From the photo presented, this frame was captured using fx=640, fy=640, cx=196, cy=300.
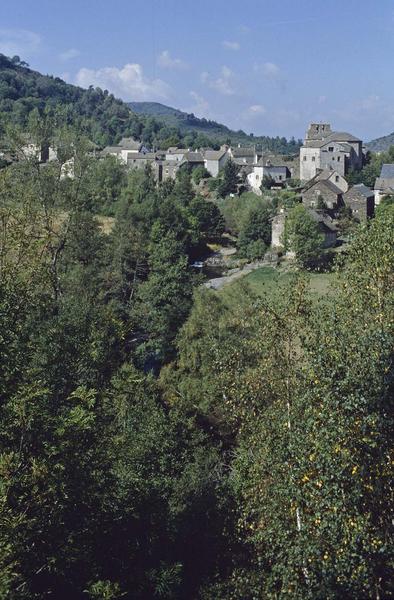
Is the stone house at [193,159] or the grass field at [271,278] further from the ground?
the stone house at [193,159]

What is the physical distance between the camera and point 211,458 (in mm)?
11883

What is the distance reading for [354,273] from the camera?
9031mm

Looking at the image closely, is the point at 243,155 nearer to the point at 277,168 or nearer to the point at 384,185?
the point at 277,168

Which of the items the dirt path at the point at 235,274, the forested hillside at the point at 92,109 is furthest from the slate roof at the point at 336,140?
the forested hillside at the point at 92,109

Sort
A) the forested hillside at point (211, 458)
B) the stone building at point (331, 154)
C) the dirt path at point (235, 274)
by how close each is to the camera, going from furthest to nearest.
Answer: the stone building at point (331, 154)
the dirt path at point (235, 274)
the forested hillside at point (211, 458)

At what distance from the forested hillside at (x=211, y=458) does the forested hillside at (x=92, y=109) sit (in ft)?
247

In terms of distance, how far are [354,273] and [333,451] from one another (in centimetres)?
366

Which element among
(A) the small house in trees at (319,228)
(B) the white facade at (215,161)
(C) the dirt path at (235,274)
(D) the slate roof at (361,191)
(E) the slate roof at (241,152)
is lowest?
(C) the dirt path at (235,274)

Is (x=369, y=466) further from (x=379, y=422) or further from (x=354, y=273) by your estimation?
(x=354, y=273)

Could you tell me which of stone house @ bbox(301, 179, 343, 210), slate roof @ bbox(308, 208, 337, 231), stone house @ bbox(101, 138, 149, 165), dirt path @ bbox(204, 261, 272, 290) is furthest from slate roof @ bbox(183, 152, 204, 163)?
dirt path @ bbox(204, 261, 272, 290)

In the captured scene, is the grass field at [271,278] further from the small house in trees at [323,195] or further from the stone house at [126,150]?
the stone house at [126,150]

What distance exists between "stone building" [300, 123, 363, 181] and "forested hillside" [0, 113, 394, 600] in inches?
1703

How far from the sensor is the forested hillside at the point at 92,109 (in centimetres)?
10132

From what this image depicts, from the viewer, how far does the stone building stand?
5359 centimetres
